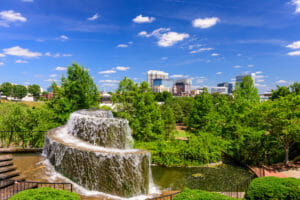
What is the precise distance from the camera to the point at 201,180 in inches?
506

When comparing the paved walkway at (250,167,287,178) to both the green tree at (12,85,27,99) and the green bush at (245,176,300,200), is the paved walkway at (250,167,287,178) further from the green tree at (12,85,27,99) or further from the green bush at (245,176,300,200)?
the green tree at (12,85,27,99)

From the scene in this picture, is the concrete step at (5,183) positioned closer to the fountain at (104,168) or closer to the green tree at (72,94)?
the fountain at (104,168)

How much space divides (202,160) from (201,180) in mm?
3729

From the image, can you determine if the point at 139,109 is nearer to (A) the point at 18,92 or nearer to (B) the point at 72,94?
(B) the point at 72,94

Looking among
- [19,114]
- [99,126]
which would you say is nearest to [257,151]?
[99,126]

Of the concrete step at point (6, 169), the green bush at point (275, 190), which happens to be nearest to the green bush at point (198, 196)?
the green bush at point (275, 190)

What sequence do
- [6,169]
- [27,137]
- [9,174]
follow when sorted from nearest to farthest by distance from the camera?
[9,174] → [6,169] → [27,137]

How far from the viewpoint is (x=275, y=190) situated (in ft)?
22.3

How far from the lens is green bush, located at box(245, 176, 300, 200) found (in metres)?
6.61

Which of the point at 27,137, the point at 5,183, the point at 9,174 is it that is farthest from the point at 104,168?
the point at 27,137

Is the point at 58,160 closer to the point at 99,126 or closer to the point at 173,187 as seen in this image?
the point at 99,126

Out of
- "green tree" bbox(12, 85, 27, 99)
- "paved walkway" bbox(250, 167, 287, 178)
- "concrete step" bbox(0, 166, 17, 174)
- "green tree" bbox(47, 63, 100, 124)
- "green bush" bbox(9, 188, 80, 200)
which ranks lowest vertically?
"paved walkway" bbox(250, 167, 287, 178)

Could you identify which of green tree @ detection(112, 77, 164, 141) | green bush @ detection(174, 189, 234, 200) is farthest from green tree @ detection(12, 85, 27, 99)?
green bush @ detection(174, 189, 234, 200)

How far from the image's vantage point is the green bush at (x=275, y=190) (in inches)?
260
